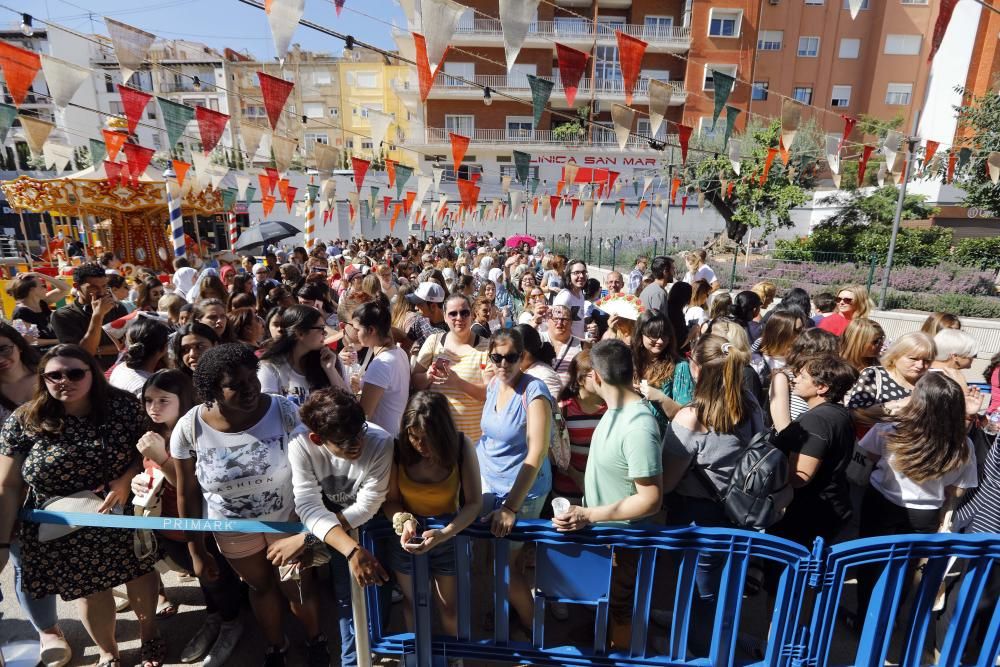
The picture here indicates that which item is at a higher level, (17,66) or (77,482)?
(17,66)

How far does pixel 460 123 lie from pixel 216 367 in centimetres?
3458

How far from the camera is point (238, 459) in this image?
→ 2123 mm

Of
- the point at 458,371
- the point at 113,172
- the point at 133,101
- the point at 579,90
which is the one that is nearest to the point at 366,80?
the point at 579,90

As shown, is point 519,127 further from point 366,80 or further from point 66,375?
point 66,375

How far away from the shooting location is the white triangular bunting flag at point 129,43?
5539 mm

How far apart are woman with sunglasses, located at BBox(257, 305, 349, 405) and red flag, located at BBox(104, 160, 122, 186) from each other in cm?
1216

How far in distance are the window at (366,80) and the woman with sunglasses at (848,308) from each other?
152 ft

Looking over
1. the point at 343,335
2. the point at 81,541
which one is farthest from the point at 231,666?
the point at 343,335

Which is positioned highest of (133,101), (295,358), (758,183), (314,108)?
(314,108)

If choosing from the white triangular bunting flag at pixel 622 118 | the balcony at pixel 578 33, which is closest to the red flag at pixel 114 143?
the white triangular bunting flag at pixel 622 118

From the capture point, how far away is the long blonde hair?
2.30m

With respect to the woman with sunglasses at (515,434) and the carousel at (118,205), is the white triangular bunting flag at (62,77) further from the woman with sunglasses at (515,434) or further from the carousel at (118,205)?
the carousel at (118,205)

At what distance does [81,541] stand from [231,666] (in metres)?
0.96

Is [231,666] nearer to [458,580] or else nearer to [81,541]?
[81,541]
